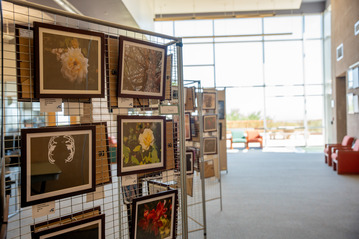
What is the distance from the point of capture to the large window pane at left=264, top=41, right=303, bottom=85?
11484mm

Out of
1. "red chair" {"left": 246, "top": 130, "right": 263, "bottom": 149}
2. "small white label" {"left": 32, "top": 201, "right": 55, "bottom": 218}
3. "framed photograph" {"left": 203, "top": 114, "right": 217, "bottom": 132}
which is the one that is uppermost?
"framed photograph" {"left": 203, "top": 114, "right": 217, "bottom": 132}

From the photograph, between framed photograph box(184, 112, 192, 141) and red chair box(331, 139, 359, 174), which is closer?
framed photograph box(184, 112, 192, 141)

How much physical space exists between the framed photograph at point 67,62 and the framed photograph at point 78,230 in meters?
0.63

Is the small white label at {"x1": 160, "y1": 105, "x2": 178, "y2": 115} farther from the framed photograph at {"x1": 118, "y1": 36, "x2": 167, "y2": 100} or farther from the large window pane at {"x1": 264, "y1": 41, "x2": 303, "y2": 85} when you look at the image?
the large window pane at {"x1": 264, "y1": 41, "x2": 303, "y2": 85}

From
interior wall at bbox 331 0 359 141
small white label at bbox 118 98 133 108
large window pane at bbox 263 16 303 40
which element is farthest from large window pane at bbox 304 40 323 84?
small white label at bbox 118 98 133 108

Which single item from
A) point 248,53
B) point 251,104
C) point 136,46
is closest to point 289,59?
point 248,53

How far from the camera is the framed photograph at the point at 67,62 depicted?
1.26m

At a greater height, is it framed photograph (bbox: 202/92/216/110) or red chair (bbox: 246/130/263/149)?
framed photograph (bbox: 202/92/216/110)

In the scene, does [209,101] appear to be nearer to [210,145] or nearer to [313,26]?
[210,145]

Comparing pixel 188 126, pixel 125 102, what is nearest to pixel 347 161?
pixel 188 126

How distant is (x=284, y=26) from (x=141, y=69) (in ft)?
37.4

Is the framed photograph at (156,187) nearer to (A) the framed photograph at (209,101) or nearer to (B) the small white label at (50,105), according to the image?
(B) the small white label at (50,105)

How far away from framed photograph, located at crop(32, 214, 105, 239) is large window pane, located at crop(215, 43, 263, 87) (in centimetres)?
1071

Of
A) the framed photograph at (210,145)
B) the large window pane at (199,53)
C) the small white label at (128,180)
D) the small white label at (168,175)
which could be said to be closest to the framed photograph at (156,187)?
the small white label at (168,175)
